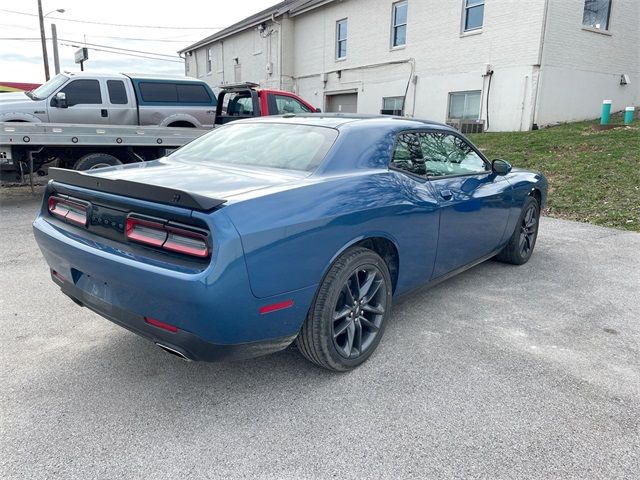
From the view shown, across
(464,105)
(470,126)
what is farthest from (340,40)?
(470,126)

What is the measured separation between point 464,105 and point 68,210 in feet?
47.9

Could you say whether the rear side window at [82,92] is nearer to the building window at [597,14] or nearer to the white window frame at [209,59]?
the building window at [597,14]

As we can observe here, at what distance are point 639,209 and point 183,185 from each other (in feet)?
24.1

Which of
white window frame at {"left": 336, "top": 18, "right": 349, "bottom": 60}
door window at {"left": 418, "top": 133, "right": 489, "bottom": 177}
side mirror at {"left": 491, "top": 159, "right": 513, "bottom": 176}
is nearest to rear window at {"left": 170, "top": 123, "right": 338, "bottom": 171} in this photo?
door window at {"left": 418, "top": 133, "right": 489, "bottom": 177}

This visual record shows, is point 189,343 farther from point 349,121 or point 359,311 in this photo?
point 349,121

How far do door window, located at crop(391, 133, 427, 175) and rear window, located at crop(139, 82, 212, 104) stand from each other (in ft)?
27.2

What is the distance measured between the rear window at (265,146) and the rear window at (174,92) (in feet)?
23.8

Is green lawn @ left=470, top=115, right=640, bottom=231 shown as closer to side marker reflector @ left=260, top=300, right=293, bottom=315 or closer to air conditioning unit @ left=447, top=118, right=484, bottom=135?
air conditioning unit @ left=447, top=118, right=484, bottom=135

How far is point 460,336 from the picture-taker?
3.40m

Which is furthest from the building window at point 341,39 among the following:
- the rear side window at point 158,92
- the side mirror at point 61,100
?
the side mirror at point 61,100

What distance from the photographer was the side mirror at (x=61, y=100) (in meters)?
9.41

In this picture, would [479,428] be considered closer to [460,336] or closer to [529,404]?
[529,404]

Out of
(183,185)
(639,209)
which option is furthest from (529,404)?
(639,209)

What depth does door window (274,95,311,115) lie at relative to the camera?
9352 millimetres
